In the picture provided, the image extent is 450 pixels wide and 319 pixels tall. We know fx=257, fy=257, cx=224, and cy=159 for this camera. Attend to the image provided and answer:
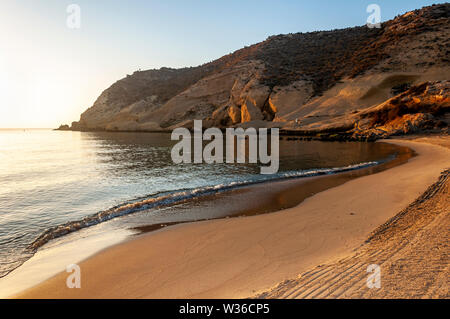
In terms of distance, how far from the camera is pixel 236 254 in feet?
17.1

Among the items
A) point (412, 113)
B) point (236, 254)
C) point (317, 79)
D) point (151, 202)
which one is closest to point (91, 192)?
point (151, 202)

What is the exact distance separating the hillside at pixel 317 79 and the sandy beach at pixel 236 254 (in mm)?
37699

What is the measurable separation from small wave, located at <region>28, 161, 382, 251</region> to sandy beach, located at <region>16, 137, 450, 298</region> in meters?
2.33

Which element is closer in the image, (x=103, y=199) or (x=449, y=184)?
(x=449, y=184)

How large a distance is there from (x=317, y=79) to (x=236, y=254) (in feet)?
210

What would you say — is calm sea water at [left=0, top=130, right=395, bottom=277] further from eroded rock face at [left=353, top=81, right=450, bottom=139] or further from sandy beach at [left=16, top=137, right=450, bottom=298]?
eroded rock face at [left=353, top=81, right=450, bottom=139]

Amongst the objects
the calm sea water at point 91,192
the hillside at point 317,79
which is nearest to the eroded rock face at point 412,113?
the hillside at point 317,79

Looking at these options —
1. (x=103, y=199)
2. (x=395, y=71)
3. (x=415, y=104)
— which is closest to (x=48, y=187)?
→ (x=103, y=199)

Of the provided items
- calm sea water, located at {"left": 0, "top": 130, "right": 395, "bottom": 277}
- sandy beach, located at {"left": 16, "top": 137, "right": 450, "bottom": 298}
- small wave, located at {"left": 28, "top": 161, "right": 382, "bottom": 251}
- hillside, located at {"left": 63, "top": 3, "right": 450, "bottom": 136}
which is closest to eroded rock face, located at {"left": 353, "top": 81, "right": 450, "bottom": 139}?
hillside, located at {"left": 63, "top": 3, "right": 450, "bottom": 136}

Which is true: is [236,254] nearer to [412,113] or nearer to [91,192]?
[91,192]

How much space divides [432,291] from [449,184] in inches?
290

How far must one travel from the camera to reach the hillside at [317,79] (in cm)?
4759

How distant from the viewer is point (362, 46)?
223ft
